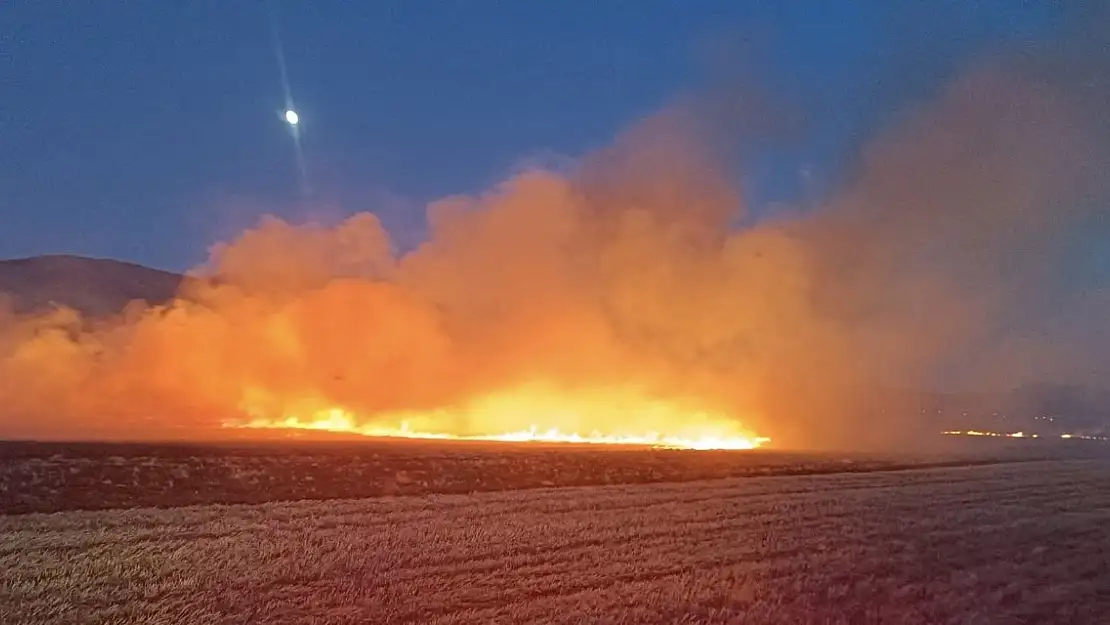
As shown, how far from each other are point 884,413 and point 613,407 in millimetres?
52642

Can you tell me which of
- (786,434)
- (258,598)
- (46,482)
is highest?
(786,434)

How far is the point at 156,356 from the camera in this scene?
62.5 m

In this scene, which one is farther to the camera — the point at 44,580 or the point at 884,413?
the point at 884,413

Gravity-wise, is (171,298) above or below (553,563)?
above

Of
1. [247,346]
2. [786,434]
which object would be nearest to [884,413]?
[786,434]

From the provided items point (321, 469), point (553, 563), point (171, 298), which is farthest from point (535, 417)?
point (171, 298)

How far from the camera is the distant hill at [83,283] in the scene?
11725 centimetres

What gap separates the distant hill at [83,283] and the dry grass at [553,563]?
9893 cm

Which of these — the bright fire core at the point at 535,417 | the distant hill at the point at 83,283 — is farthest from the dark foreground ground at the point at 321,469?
the distant hill at the point at 83,283

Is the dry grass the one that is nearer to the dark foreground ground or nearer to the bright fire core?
the dark foreground ground

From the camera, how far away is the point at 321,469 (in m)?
33.5

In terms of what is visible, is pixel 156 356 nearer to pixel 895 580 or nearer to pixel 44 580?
pixel 44 580

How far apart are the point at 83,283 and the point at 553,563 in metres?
131

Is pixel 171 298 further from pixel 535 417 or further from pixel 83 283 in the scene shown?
pixel 535 417
